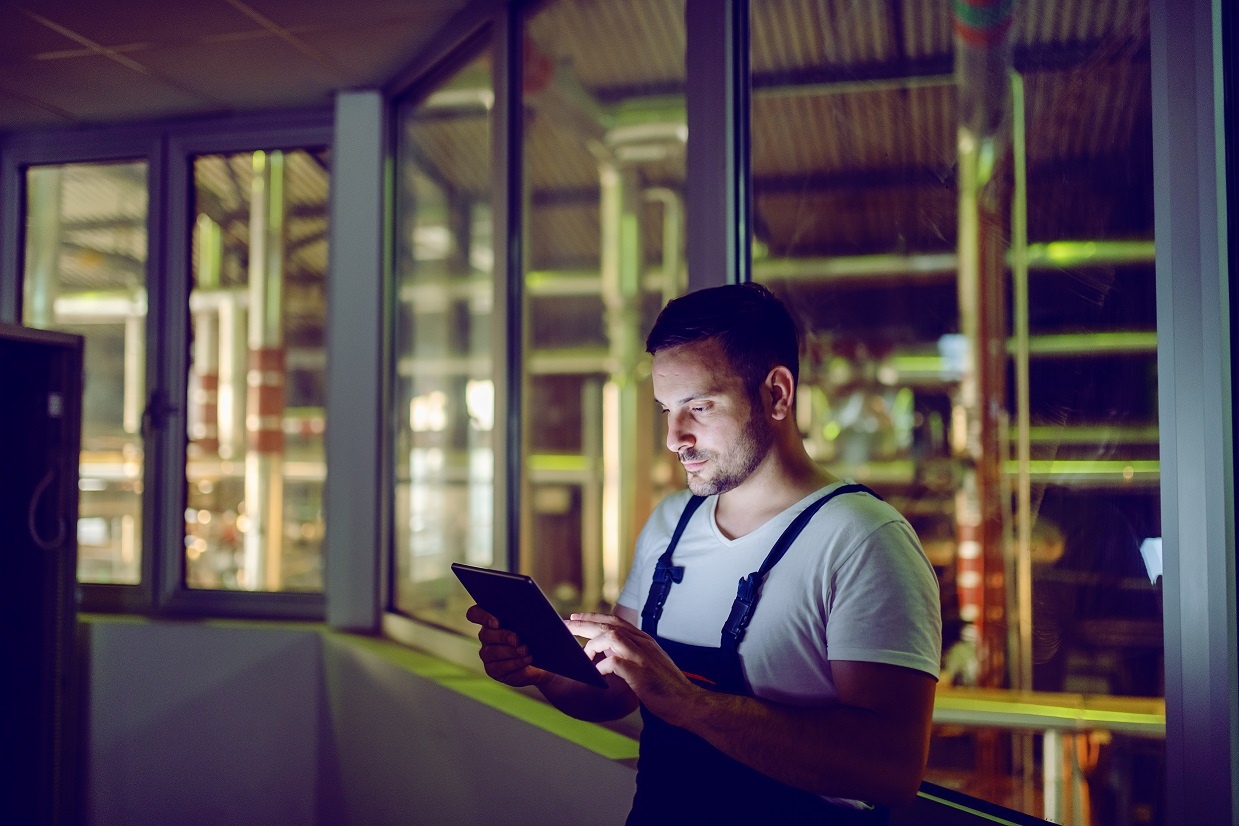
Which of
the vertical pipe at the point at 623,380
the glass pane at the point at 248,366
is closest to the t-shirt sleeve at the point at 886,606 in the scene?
the glass pane at the point at 248,366

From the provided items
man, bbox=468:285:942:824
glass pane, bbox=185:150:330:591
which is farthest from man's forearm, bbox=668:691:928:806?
glass pane, bbox=185:150:330:591

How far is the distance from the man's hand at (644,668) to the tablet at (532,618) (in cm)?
3

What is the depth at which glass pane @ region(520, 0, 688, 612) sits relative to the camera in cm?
322

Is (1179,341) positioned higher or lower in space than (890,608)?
higher

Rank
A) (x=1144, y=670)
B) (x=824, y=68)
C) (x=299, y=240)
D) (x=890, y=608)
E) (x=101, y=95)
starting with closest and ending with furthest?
(x=890, y=608)
(x=1144, y=670)
(x=824, y=68)
(x=101, y=95)
(x=299, y=240)

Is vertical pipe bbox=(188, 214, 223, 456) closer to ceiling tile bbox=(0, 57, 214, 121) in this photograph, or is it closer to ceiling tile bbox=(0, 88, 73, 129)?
ceiling tile bbox=(0, 88, 73, 129)

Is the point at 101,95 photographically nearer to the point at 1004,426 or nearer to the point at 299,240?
the point at 299,240

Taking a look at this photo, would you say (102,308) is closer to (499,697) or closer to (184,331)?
(184,331)

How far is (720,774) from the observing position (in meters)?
1.10

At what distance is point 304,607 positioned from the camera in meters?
3.08

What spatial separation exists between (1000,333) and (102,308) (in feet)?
14.0

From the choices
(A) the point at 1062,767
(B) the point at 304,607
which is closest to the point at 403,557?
(B) the point at 304,607

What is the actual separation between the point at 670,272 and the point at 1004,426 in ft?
6.99

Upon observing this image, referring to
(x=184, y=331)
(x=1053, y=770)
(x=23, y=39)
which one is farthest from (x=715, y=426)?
(x=184, y=331)
